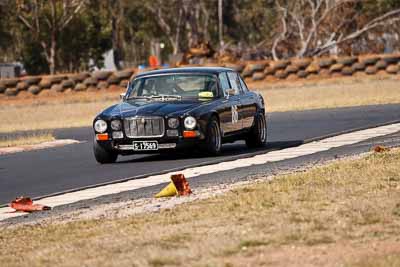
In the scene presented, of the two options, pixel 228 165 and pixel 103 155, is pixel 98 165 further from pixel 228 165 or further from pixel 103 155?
pixel 228 165

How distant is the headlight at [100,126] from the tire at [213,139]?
1512mm

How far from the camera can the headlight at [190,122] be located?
1786 centimetres

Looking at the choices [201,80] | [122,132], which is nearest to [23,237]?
[122,132]

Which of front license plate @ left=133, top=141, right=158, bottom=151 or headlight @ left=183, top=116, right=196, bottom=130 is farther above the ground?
headlight @ left=183, top=116, right=196, bottom=130

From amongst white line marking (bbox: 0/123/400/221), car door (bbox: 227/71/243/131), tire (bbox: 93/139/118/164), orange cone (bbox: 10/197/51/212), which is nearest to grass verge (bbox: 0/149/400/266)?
orange cone (bbox: 10/197/51/212)

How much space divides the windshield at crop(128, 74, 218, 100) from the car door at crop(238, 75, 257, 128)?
2.56ft

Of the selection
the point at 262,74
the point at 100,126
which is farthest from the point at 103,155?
the point at 262,74

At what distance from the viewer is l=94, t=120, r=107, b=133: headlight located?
18.1m

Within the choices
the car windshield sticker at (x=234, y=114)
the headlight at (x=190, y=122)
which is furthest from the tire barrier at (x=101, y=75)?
the headlight at (x=190, y=122)

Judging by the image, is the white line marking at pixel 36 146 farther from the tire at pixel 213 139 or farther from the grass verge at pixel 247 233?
the grass verge at pixel 247 233

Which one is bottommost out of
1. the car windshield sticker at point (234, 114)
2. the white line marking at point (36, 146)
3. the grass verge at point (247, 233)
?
the white line marking at point (36, 146)

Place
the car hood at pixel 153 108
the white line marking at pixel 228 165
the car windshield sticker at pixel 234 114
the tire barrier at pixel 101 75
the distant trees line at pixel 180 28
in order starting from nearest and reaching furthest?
the white line marking at pixel 228 165 → the car hood at pixel 153 108 → the car windshield sticker at pixel 234 114 → the tire barrier at pixel 101 75 → the distant trees line at pixel 180 28

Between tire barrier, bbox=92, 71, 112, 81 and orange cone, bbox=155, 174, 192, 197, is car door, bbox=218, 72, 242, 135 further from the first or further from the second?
tire barrier, bbox=92, 71, 112, 81

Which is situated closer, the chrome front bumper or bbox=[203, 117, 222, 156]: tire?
the chrome front bumper
